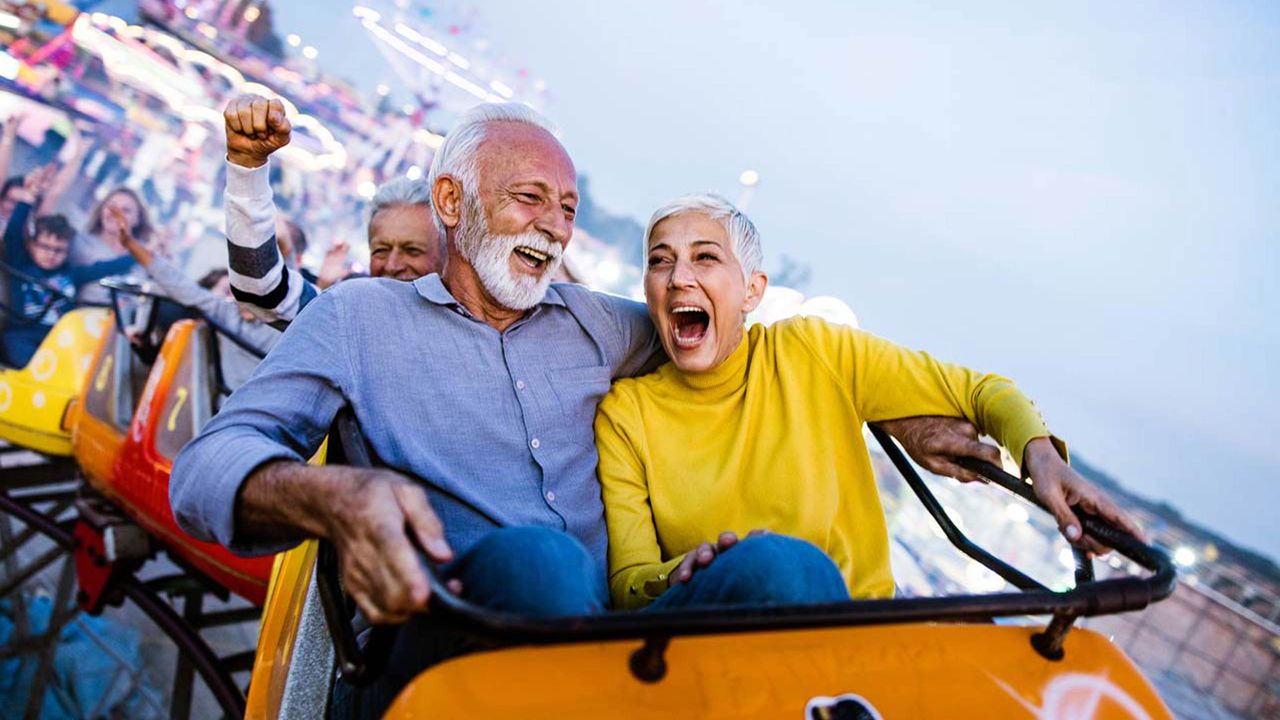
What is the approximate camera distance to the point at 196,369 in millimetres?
2893

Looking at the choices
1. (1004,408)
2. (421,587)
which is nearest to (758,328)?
(1004,408)

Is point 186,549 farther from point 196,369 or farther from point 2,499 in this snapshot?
point 2,499

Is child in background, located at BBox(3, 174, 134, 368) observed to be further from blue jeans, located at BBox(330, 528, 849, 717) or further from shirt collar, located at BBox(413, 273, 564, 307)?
blue jeans, located at BBox(330, 528, 849, 717)

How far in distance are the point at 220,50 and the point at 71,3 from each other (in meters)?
7.84

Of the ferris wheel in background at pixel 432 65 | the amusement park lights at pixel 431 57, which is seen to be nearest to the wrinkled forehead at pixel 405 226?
the ferris wheel in background at pixel 432 65

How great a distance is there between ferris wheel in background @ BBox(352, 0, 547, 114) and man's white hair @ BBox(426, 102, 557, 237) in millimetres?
27977

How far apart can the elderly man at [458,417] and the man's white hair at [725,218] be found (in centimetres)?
28

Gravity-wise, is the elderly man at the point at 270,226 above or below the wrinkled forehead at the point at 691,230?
below

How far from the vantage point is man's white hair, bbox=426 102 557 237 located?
195cm

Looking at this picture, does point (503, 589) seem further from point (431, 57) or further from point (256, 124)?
point (431, 57)

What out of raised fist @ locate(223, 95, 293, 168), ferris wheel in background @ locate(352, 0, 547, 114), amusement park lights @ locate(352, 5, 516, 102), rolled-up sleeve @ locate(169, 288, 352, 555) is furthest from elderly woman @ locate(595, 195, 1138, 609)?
amusement park lights @ locate(352, 5, 516, 102)

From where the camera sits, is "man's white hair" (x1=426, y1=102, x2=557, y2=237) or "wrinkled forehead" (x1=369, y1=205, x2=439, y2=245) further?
"wrinkled forehead" (x1=369, y1=205, x2=439, y2=245)

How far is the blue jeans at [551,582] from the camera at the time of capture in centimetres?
109

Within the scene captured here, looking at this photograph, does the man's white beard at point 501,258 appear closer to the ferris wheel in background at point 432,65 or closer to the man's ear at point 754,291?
the man's ear at point 754,291
